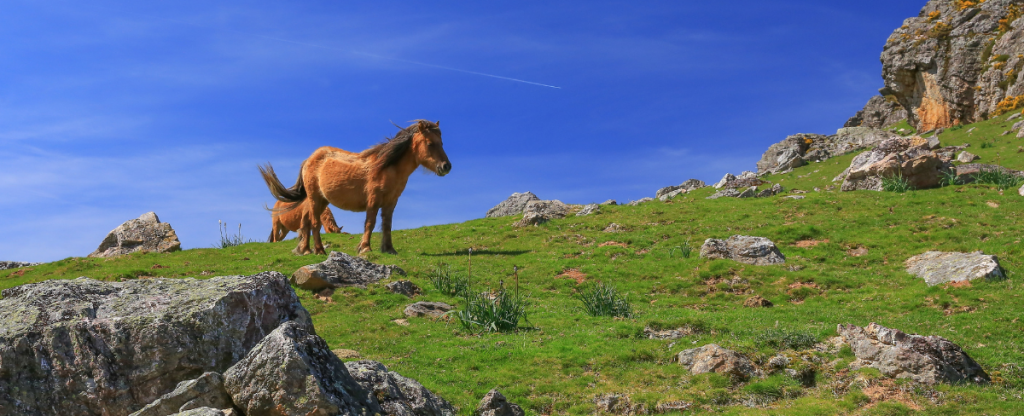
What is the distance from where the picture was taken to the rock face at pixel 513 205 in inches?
1651

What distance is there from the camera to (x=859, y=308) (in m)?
18.1

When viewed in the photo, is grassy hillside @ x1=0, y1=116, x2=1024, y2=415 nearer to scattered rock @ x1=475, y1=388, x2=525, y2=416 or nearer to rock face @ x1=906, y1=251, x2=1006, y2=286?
rock face @ x1=906, y1=251, x2=1006, y2=286

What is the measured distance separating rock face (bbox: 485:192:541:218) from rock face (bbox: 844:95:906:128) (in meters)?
40.6

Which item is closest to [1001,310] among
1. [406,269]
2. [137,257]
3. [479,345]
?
[479,345]

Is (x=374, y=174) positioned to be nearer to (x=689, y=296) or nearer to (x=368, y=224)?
(x=368, y=224)

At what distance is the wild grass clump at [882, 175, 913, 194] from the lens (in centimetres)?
3143

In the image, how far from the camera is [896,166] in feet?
107

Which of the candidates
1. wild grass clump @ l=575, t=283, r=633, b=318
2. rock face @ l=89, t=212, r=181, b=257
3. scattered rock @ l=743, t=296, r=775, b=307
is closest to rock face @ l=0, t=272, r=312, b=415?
wild grass clump @ l=575, t=283, r=633, b=318

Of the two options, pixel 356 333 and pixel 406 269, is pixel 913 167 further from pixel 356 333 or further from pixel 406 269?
pixel 356 333

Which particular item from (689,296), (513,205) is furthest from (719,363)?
(513,205)

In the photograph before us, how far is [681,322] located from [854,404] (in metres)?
5.15

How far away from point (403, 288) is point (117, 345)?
12.6 meters

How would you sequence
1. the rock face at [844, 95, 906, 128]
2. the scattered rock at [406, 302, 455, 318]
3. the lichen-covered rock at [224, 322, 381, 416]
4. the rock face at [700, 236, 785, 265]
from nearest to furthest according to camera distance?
the lichen-covered rock at [224, 322, 381, 416]
the scattered rock at [406, 302, 455, 318]
the rock face at [700, 236, 785, 265]
the rock face at [844, 95, 906, 128]

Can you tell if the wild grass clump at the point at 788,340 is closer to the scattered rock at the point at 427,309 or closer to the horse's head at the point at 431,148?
the scattered rock at the point at 427,309
